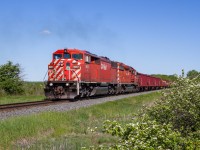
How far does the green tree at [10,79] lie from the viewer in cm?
3506

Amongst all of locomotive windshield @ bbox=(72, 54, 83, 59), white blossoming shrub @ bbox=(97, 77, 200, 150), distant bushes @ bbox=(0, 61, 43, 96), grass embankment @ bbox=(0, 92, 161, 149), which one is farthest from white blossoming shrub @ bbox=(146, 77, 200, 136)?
distant bushes @ bbox=(0, 61, 43, 96)

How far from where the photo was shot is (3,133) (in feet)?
32.3

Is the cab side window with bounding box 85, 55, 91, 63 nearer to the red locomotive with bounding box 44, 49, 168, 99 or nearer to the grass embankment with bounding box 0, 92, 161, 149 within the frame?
the red locomotive with bounding box 44, 49, 168, 99

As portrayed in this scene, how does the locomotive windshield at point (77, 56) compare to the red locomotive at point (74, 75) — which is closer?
the red locomotive at point (74, 75)

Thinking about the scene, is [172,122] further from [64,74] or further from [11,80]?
[11,80]

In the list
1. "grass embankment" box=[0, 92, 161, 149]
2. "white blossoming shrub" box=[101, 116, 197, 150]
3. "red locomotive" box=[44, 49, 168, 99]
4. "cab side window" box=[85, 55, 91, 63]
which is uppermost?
"cab side window" box=[85, 55, 91, 63]

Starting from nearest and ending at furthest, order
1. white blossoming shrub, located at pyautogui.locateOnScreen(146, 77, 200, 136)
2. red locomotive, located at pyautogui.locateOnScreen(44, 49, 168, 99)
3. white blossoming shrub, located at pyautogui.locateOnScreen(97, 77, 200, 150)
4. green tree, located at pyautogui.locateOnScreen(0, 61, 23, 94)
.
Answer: white blossoming shrub, located at pyautogui.locateOnScreen(97, 77, 200, 150), white blossoming shrub, located at pyautogui.locateOnScreen(146, 77, 200, 136), red locomotive, located at pyautogui.locateOnScreen(44, 49, 168, 99), green tree, located at pyautogui.locateOnScreen(0, 61, 23, 94)

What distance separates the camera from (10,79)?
35.4 metres

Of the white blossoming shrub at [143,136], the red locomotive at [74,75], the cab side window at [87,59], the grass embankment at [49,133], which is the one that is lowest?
the grass embankment at [49,133]

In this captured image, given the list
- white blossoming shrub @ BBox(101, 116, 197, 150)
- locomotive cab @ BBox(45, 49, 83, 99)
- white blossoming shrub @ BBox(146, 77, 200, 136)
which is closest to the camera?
white blossoming shrub @ BBox(101, 116, 197, 150)

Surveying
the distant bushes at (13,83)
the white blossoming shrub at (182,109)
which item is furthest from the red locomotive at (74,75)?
the white blossoming shrub at (182,109)

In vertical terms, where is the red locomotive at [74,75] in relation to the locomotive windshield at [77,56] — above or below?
below

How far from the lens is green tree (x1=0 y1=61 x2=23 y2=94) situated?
115ft

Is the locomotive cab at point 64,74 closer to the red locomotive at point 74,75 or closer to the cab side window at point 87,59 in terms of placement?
the red locomotive at point 74,75
